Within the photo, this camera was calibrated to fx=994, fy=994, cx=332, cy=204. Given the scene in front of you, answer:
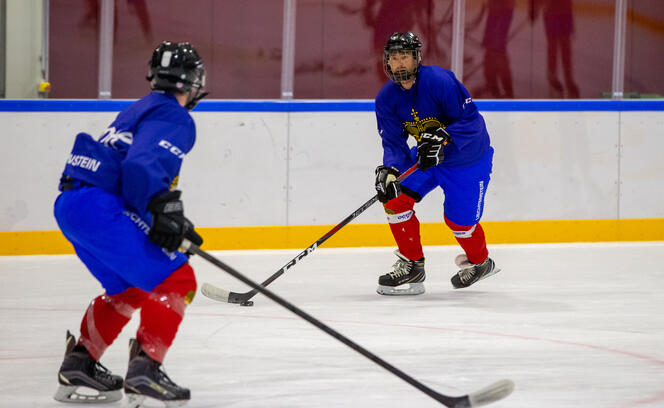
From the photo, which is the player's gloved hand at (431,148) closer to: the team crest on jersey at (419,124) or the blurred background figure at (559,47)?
the team crest on jersey at (419,124)

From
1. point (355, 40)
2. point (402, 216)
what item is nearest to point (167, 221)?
point (402, 216)

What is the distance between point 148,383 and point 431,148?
2.00 m

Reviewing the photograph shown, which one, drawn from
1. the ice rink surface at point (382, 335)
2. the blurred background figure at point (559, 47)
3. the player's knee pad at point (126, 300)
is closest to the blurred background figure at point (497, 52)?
the blurred background figure at point (559, 47)

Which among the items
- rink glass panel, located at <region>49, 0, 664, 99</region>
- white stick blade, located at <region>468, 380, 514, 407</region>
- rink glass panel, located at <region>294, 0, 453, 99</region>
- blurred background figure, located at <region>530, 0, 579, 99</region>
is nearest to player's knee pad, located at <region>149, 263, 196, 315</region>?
white stick blade, located at <region>468, 380, 514, 407</region>

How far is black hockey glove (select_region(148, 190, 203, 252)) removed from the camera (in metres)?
2.21

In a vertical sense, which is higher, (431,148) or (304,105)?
(304,105)

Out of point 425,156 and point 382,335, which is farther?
point 425,156

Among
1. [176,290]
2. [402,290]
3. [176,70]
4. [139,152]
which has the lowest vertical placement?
[402,290]

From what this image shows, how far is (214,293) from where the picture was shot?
378 centimetres

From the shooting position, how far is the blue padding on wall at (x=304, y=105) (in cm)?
509

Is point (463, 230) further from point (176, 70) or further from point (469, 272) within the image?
point (176, 70)

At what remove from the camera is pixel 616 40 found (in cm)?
614

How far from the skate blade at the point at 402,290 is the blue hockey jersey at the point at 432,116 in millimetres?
508

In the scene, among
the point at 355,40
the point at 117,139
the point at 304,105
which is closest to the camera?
Answer: the point at 117,139
